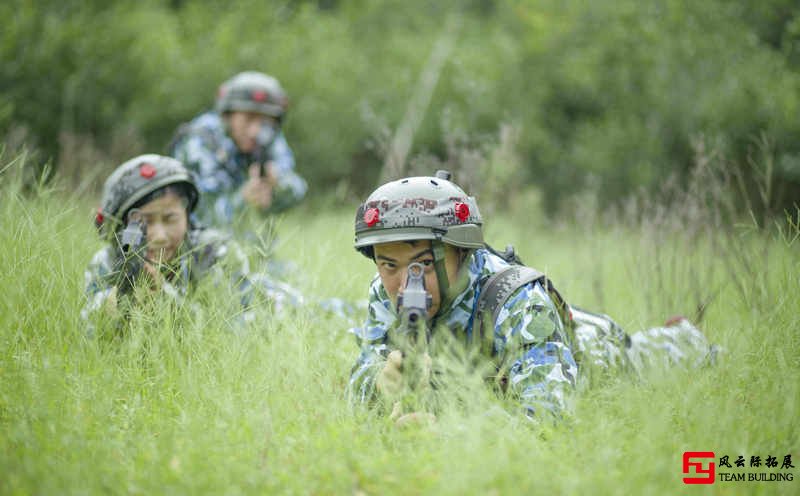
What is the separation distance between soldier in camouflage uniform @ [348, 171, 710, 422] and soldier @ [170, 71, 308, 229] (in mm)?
3366

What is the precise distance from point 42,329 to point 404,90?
11.7m

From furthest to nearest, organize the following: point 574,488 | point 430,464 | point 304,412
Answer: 1. point 304,412
2. point 430,464
3. point 574,488

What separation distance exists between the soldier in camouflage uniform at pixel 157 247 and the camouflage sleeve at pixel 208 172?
6.61 ft

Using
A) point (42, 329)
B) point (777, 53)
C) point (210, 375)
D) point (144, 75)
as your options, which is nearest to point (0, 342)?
point (42, 329)

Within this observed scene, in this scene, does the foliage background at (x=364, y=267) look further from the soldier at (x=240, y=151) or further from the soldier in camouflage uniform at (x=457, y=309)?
the soldier at (x=240, y=151)

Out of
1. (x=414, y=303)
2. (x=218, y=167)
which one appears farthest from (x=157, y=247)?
(x=218, y=167)

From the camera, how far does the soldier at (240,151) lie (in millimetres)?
6738

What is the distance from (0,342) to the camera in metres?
3.56

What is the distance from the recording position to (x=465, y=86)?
7.89 m

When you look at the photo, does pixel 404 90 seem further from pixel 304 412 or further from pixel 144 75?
pixel 304 412

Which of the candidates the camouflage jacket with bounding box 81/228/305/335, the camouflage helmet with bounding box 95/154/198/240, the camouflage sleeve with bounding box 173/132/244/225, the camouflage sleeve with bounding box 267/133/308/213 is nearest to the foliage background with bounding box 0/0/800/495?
the camouflage jacket with bounding box 81/228/305/335

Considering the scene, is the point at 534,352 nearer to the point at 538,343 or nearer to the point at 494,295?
the point at 538,343

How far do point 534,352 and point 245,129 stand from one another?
4.79 metres

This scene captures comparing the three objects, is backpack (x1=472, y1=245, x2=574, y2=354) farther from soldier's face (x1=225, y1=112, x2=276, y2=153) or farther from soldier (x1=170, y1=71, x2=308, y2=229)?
soldier's face (x1=225, y1=112, x2=276, y2=153)
